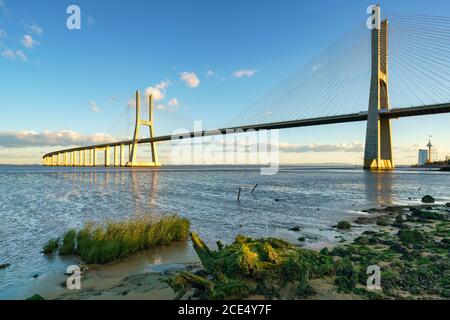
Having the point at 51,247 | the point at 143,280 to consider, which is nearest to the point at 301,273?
the point at 143,280

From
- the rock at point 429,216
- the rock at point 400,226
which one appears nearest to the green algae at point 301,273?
the rock at point 400,226

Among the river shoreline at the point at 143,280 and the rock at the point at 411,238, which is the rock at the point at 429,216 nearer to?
the rock at the point at 411,238

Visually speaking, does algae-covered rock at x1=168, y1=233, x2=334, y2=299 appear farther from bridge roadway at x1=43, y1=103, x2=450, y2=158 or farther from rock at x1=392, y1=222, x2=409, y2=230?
bridge roadway at x1=43, y1=103, x2=450, y2=158

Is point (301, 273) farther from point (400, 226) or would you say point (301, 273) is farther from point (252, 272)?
point (400, 226)
